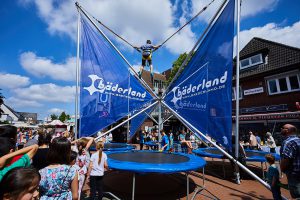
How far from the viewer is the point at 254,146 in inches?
495

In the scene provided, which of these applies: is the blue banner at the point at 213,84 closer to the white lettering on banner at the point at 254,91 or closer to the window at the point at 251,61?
the white lettering on banner at the point at 254,91

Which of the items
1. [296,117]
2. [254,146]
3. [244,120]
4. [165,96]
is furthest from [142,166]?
[244,120]

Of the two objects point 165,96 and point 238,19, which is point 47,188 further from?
point 165,96

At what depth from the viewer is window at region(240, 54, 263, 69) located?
60.7 feet

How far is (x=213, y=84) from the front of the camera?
4812 millimetres

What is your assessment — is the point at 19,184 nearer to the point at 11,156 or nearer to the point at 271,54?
the point at 11,156

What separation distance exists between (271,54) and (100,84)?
17.5 m

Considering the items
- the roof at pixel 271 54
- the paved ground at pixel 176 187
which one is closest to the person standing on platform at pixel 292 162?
the paved ground at pixel 176 187

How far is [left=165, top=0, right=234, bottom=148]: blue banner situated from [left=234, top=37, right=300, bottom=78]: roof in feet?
43.9

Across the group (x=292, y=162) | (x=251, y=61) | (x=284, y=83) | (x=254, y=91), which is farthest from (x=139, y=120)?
(x=251, y=61)

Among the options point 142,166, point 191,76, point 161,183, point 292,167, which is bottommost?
point 161,183

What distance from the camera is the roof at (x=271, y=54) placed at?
1551cm

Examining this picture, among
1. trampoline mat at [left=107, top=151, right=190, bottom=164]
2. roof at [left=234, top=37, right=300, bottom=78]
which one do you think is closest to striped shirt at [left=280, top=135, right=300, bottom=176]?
trampoline mat at [left=107, top=151, right=190, bottom=164]

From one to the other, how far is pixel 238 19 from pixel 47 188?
188 inches
